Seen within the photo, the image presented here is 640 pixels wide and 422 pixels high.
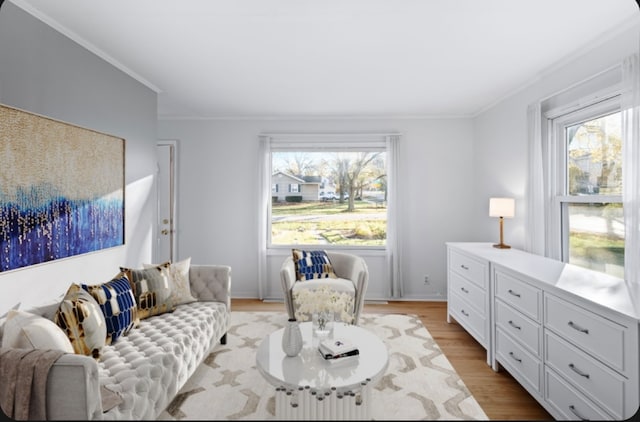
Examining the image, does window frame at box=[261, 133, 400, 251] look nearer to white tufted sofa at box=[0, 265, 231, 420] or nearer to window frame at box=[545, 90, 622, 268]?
window frame at box=[545, 90, 622, 268]

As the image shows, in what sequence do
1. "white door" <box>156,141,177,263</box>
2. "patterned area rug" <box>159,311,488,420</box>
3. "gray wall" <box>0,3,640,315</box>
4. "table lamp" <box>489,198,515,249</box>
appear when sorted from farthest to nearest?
"white door" <box>156,141,177,263</box>
"table lamp" <box>489,198,515,249</box>
"gray wall" <box>0,3,640,315</box>
"patterned area rug" <box>159,311,488,420</box>

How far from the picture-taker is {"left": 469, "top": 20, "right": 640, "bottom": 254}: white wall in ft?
6.93

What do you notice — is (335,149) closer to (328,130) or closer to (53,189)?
(328,130)

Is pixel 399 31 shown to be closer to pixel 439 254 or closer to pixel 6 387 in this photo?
pixel 6 387

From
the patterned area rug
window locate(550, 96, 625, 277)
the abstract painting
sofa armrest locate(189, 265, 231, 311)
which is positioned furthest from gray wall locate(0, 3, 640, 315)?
the patterned area rug

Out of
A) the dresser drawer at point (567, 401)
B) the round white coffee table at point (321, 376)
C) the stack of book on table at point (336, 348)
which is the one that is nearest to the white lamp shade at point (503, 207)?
the dresser drawer at point (567, 401)

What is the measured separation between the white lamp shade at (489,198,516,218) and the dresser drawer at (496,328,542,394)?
1.25 meters

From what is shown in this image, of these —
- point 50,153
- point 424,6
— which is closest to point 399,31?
point 424,6

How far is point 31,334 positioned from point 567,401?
2557 mm

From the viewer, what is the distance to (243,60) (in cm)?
250

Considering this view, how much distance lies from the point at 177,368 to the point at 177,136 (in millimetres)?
3247

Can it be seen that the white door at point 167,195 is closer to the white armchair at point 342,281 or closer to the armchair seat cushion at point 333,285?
the white armchair at point 342,281

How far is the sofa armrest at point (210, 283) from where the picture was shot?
8.36 feet

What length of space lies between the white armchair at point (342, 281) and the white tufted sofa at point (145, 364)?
1.87ft
